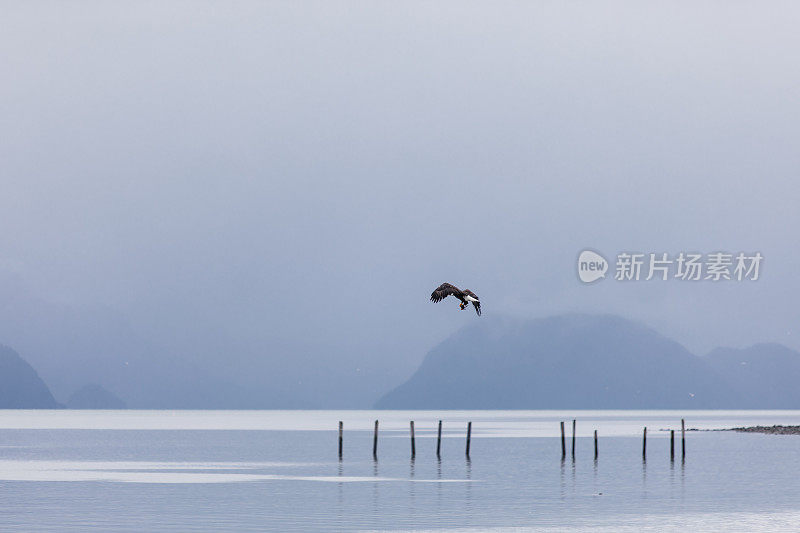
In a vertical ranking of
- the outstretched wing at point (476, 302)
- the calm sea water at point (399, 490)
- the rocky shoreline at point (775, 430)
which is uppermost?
the outstretched wing at point (476, 302)

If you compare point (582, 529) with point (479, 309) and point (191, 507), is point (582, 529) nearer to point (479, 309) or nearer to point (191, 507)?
point (479, 309)

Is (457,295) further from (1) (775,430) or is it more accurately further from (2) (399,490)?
(1) (775,430)

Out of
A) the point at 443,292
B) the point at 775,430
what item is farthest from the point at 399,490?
the point at 775,430

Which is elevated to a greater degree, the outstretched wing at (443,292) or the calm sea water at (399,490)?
the outstretched wing at (443,292)

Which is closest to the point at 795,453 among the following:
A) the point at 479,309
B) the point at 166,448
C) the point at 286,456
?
the point at 286,456

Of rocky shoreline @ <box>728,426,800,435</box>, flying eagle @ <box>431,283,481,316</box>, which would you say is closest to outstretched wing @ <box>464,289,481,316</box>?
flying eagle @ <box>431,283,481,316</box>

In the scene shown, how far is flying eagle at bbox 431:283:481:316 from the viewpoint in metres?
40.1

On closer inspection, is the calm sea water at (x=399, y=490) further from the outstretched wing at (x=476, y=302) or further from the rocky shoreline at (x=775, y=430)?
the rocky shoreline at (x=775, y=430)

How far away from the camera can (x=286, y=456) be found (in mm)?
105500

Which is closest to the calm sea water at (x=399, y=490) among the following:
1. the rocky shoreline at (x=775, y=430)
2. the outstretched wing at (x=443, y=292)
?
the outstretched wing at (x=443, y=292)

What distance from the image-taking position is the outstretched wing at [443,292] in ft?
143

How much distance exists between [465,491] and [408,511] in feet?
37.6

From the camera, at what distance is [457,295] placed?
140 feet

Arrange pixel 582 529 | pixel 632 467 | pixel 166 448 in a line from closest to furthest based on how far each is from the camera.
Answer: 1. pixel 582 529
2. pixel 632 467
3. pixel 166 448
